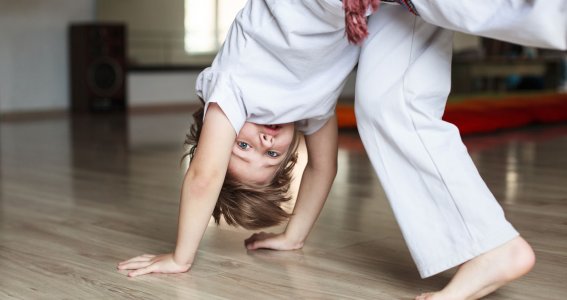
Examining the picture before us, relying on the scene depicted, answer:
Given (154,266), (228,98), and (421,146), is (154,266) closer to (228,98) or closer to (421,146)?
(228,98)

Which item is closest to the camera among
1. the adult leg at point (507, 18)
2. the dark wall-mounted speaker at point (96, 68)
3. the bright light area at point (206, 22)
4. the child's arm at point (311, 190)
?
the adult leg at point (507, 18)

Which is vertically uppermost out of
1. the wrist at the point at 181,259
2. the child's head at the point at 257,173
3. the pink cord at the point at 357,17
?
the pink cord at the point at 357,17

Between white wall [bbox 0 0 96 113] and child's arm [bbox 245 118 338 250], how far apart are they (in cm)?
427

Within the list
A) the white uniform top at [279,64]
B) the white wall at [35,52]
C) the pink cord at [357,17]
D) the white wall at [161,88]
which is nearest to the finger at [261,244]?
the white uniform top at [279,64]

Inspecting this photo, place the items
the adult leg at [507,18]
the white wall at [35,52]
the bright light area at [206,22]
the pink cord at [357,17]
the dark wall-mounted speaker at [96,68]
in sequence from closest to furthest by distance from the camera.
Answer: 1. the adult leg at [507,18]
2. the pink cord at [357,17]
3. the white wall at [35,52]
4. the dark wall-mounted speaker at [96,68]
5. the bright light area at [206,22]

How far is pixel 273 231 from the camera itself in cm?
168

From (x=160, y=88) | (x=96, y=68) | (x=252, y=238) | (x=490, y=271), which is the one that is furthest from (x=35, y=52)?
(x=490, y=271)

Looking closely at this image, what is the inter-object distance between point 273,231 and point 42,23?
14.1ft

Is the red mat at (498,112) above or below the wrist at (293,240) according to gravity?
below

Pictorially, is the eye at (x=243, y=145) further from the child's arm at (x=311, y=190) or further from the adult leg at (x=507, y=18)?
the adult leg at (x=507, y=18)

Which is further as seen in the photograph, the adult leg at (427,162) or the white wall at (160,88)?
the white wall at (160,88)

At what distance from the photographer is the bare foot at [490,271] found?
43.6 inches

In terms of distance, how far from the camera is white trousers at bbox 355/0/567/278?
44.2 inches

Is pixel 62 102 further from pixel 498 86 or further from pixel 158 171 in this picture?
pixel 498 86
